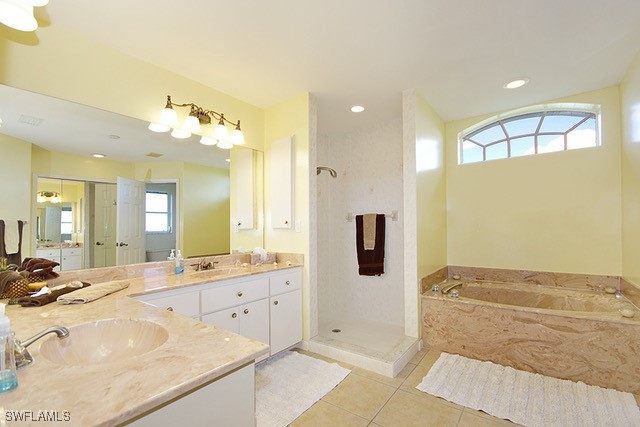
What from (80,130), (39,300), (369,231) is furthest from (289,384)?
(80,130)

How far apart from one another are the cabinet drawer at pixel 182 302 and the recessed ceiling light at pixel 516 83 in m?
3.22

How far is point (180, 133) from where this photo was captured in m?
2.46

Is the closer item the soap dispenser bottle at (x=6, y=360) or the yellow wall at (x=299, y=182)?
the soap dispenser bottle at (x=6, y=360)

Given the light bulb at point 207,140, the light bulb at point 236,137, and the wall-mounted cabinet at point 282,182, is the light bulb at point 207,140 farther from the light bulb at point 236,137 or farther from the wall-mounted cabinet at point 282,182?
the wall-mounted cabinet at point 282,182

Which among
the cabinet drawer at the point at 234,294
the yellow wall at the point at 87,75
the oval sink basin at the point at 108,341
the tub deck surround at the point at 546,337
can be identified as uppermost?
the yellow wall at the point at 87,75

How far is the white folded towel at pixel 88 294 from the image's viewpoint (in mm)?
1451

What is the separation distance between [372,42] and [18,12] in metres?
1.88

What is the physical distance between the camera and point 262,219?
3166 mm

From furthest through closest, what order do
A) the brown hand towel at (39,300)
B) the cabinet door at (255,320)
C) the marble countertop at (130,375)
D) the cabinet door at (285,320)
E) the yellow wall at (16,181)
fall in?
1. the cabinet door at (285,320)
2. the cabinet door at (255,320)
3. the yellow wall at (16,181)
4. the brown hand towel at (39,300)
5. the marble countertop at (130,375)

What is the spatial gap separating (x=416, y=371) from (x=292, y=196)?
1893 millimetres

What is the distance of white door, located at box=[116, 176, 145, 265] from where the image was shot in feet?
7.32

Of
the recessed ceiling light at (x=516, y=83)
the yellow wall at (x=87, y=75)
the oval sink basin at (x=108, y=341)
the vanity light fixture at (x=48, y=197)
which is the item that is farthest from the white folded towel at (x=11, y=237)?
the recessed ceiling light at (x=516, y=83)

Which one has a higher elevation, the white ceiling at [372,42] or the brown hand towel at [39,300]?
the white ceiling at [372,42]

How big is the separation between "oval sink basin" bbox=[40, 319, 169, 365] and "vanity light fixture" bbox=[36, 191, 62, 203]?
4.09 ft
